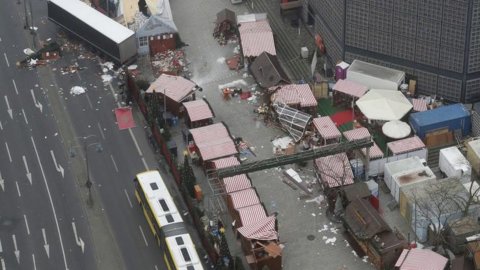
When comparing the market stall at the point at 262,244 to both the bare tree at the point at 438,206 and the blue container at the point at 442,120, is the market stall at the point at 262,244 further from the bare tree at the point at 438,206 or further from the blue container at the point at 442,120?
the blue container at the point at 442,120

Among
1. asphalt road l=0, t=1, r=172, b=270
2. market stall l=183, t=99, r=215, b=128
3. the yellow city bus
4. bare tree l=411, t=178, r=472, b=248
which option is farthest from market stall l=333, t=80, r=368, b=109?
the yellow city bus

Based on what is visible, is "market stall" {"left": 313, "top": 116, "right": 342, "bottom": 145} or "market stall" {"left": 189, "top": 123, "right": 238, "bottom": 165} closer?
"market stall" {"left": 189, "top": 123, "right": 238, "bottom": 165}

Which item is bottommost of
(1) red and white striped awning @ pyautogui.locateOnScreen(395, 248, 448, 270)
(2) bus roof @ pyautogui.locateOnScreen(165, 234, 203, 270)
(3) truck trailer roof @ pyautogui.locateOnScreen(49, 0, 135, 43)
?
(1) red and white striped awning @ pyautogui.locateOnScreen(395, 248, 448, 270)

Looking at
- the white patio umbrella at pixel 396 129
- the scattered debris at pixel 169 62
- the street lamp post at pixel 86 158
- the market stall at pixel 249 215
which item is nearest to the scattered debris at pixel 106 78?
the scattered debris at pixel 169 62

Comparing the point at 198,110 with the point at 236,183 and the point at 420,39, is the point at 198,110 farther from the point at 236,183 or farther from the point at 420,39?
the point at 420,39

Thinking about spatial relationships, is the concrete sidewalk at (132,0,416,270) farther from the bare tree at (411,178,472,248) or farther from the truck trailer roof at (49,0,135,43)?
the bare tree at (411,178,472,248)

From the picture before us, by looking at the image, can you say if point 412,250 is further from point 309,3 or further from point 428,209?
point 309,3

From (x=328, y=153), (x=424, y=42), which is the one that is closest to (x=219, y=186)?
(x=328, y=153)
